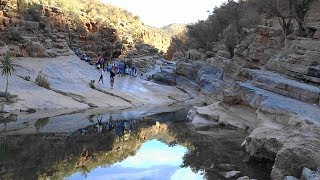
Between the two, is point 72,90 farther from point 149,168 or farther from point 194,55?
point 194,55

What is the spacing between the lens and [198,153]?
60.6ft

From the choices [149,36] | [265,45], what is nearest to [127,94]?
[265,45]

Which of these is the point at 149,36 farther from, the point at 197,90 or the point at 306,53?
the point at 306,53

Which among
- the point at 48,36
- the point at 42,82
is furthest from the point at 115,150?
the point at 48,36

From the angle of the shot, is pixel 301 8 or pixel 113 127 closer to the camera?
pixel 113 127

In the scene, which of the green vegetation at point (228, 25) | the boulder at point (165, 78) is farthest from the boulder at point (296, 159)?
the boulder at point (165, 78)

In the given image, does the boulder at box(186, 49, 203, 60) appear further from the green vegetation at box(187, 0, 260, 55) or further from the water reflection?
the water reflection

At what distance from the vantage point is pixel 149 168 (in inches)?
627

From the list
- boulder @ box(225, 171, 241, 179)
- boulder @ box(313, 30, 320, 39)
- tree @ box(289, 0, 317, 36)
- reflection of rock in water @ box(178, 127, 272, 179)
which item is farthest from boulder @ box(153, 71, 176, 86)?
boulder @ box(225, 171, 241, 179)

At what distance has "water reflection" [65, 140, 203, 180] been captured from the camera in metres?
14.5

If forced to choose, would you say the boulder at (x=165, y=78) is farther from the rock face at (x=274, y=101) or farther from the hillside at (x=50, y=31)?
the hillside at (x=50, y=31)

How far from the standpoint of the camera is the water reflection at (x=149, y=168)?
47.5 ft

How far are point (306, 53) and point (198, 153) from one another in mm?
12062

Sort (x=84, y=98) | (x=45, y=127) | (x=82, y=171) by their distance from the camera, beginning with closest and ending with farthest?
(x=82, y=171) < (x=45, y=127) < (x=84, y=98)
